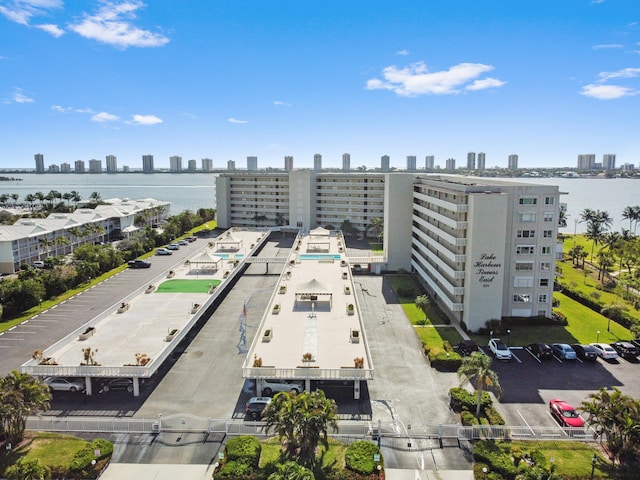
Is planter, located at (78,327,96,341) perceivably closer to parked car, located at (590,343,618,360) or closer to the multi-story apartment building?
the multi-story apartment building

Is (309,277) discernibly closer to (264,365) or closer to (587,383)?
(264,365)

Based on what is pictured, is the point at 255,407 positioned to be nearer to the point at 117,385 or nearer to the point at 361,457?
the point at 361,457

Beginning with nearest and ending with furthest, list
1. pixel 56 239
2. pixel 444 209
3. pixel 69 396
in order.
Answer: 1. pixel 69 396
2. pixel 444 209
3. pixel 56 239

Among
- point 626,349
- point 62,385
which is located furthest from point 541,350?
point 62,385

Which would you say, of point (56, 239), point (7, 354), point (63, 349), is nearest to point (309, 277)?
point (63, 349)

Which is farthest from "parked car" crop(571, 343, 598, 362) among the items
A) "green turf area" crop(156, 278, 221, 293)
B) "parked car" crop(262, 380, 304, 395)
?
"green turf area" crop(156, 278, 221, 293)

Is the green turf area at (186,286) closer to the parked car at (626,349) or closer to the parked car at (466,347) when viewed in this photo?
the parked car at (466,347)

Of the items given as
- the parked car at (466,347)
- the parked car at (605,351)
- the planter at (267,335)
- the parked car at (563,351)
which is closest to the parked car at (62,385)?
the planter at (267,335)
